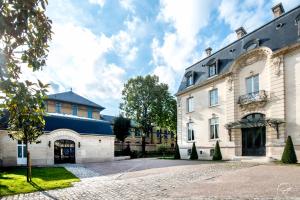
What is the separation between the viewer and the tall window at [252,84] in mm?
21344

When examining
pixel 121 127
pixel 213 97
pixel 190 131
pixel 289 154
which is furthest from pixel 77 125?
pixel 289 154

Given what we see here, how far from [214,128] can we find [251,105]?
4.94 meters

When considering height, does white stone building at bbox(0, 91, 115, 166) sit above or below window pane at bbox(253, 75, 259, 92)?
below

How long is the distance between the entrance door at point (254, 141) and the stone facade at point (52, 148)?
51.4 feet

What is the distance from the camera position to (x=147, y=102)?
148ft

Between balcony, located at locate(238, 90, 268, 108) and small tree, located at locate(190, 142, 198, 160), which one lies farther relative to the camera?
small tree, located at locate(190, 142, 198, 160)

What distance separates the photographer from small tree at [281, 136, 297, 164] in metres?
16.9

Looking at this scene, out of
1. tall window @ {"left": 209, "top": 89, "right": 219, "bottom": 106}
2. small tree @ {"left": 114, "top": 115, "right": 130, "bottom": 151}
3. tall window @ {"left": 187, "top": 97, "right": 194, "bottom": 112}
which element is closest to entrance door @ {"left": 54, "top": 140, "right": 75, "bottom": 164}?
tall window @ {"left": 187, "top": 97, "right": 194, "bottom": 112}

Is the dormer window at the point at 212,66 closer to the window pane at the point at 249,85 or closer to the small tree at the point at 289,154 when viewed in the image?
the window pane at the point at 249,85

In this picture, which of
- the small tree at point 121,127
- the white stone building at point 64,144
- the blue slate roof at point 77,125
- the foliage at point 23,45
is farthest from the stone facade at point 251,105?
the foliage at point 23,45

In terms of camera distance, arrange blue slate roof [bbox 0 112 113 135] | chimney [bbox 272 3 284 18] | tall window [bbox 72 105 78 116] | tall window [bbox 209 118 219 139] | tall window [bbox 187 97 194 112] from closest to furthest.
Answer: chimney [bbox 272 3 284 18], tall window [bbox 209 118 219 139], blue slate roof [bbox 0 112 113 135], tall window [bbox 187 97 194 112], tall window [bbox 72 105 78 116]

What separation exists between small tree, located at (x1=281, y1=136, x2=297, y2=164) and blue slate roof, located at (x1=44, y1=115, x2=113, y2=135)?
64.1 feet

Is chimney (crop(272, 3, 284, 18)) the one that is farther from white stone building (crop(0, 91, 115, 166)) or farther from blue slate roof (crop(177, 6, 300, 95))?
white stone building (crop(0, 91, 115, 166))

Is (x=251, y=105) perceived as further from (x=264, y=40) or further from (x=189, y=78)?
(x=189, y=78)
